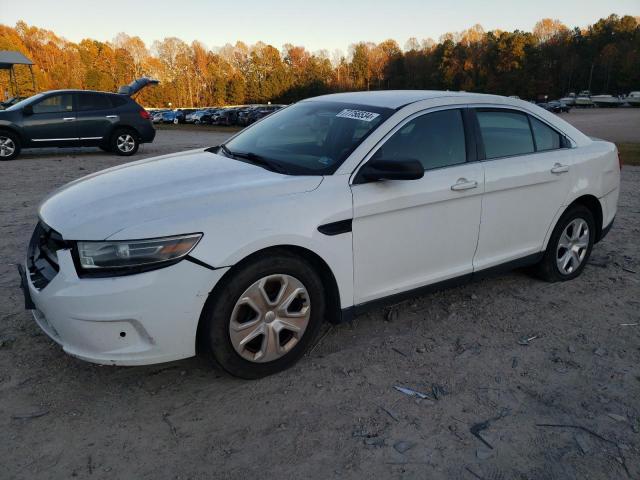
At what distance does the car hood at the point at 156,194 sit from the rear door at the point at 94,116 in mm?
10176

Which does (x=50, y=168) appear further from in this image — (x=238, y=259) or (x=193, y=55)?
(x=193, y=55)

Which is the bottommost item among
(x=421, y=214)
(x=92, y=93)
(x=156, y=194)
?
(x=421, y=214)

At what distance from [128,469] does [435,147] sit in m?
2.62

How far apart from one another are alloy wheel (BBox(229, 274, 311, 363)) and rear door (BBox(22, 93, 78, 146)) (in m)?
11.5

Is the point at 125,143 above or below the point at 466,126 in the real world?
below

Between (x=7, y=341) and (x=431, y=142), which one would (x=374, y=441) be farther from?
(x=7, y=341)

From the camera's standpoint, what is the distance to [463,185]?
352 cm

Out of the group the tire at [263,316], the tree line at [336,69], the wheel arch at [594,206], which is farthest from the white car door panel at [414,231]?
the tree line at [336,69]

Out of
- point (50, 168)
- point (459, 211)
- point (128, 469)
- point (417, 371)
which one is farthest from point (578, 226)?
point (50, 168)

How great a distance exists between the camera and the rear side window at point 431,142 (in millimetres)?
3359

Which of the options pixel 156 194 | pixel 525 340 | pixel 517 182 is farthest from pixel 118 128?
pixel 525 340

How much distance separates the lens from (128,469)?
229 centimetres

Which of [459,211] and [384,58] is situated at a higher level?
[384,58]

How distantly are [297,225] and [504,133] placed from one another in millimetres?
1989
